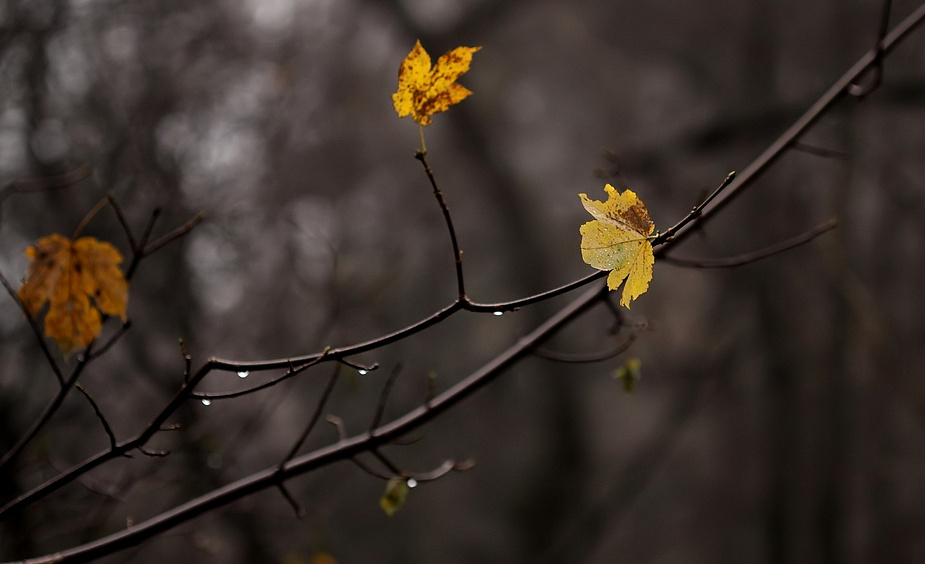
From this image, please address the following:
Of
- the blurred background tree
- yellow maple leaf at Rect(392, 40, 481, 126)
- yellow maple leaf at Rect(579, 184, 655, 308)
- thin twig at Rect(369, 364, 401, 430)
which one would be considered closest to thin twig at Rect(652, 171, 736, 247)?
yellow maple leaf at Rect(579, 184, 655, 308)

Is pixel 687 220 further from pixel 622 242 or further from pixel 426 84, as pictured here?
pixel 426 84

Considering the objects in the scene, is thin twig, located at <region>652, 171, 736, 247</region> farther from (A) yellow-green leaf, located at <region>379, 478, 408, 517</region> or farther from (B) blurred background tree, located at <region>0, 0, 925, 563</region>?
(B) blurred background tree, located at <region>0, 0, 925, 563</region>

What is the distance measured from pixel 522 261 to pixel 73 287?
66.9 inches

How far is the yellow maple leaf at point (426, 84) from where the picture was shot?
1.01ft

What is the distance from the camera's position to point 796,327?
1820 millimetres

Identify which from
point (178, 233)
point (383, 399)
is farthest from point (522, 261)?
point (178, 233)

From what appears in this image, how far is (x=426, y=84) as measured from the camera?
0.31 metres

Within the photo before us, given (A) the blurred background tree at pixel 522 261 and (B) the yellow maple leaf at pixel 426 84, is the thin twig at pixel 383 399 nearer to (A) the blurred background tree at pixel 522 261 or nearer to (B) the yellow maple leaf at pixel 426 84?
(B) the yellow maple leaf at pixel 426 84

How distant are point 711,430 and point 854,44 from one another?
3.65 ft

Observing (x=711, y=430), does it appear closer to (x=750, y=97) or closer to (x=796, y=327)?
(x=796, y=327)

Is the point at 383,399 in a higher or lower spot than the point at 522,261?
lower

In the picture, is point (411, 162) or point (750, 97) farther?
point (411, 162)

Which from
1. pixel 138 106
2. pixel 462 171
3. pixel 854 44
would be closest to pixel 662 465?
pixel 462 171

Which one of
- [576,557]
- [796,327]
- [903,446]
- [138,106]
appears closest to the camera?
[138,106]
